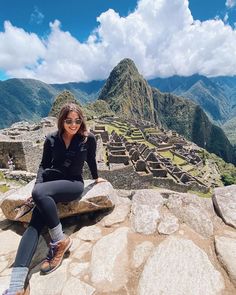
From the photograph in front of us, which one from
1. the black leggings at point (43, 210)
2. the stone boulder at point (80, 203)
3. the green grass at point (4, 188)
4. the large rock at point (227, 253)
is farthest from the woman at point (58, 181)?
the green grass at point (4, 188)

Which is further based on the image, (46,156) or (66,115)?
(46,156)

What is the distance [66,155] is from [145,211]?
4.90ft

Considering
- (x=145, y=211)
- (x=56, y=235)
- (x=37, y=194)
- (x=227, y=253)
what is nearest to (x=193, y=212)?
(x=145, y=211)

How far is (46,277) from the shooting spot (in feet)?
9.72

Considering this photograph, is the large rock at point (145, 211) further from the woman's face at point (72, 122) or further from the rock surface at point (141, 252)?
the woman's face at point (72, 122)

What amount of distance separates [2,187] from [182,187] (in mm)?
18950

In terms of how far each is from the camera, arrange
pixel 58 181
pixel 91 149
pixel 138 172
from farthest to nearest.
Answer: pixel 138 172 < pixel 91 149 < pixel 58 181

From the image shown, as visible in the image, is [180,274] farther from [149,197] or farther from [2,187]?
[2,187]

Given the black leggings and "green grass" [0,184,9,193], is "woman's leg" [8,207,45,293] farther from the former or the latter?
"green grass" [0,184,9,193]

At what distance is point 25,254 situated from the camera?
118 inches

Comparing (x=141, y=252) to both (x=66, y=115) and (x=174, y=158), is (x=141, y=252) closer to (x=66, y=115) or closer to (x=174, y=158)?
(x=66, y=115)

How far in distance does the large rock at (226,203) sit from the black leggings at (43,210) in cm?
213

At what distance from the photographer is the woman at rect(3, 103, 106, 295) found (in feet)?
10.2

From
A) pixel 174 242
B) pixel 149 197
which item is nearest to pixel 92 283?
pixel 174 242
